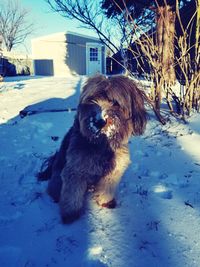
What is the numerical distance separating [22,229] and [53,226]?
0.32m

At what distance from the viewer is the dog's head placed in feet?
8.38

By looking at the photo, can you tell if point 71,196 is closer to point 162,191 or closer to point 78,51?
point 162,191

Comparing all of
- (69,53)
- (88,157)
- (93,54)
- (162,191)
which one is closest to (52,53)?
(69,53)

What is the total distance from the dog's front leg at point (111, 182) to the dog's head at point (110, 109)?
200mm

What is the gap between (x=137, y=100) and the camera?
2801 millimetres

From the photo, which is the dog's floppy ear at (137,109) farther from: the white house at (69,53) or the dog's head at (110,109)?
the white house at (69,53)

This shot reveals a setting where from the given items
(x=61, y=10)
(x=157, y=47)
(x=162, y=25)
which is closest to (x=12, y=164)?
(x=157, y=47)

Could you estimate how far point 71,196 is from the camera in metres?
2.78

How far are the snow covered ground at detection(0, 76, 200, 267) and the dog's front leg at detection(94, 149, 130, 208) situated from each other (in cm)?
11

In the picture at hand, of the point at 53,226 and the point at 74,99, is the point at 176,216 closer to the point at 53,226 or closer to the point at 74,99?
the point at 53,226

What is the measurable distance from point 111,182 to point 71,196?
1.62 feet

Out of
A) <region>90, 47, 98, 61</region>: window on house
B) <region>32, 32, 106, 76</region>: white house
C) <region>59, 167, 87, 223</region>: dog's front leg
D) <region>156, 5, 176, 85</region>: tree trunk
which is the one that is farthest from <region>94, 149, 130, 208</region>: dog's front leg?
<region>90, 47, 98, 61</region>: window on house

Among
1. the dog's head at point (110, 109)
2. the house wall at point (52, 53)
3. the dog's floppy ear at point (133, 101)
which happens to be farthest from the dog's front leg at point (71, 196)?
the house wall at point (52, 53)

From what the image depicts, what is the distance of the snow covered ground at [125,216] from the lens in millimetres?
2299
